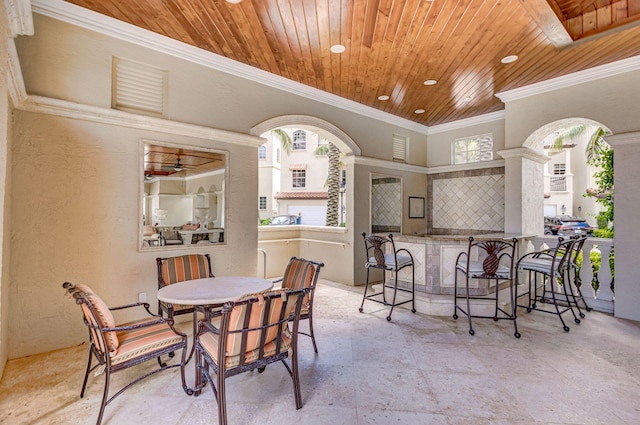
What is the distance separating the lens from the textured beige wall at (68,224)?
2.82 meters

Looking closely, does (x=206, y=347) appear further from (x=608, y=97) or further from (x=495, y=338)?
(x=608, y=97)

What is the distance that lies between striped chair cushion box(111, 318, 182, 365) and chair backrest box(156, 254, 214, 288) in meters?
1.00

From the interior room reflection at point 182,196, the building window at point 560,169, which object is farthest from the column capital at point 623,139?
the building window at point 560,169

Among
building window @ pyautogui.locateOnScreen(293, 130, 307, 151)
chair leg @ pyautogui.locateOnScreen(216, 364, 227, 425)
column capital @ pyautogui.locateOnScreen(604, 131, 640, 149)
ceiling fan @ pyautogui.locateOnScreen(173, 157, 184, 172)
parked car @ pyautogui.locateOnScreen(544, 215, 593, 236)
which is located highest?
building window @ pyautogui.locateOnScreen(293, 130, 307, 151)

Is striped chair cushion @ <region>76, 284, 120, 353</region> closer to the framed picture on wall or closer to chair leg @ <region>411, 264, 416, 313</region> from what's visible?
chair leg @ <region>411, 264, 416, 313</region>

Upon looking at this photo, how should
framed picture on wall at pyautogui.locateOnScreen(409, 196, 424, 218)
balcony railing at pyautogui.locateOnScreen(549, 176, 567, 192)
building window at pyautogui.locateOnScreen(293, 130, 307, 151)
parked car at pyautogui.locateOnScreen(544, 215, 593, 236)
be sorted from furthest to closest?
balcony railing at pyautogui.locateOnScreen(549, 176, 567, 192) < building window at pyautogui.locateOnScreen(293, 130, 307, 151) < parked car at pyautogui.locateOnScreen(544, 215, 593, 236) < framed picture on wall at pyautogui.locateOnScreen(409, 196, 424, 218)

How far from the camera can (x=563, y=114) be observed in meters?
4.50

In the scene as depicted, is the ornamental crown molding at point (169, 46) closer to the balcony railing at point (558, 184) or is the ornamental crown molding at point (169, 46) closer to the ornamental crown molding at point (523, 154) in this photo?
the ornamental crown molding at point (523, 154)

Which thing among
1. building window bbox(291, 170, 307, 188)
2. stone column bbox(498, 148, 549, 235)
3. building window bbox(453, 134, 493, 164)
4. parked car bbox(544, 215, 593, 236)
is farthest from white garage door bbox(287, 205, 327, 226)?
stone column bbox(498, 148, 549, 235)

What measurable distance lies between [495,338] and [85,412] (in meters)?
3.75

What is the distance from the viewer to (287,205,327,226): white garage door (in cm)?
1708

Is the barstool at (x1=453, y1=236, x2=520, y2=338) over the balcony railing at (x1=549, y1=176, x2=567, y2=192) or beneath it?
beneath

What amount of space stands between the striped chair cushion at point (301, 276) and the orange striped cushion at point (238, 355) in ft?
2.33

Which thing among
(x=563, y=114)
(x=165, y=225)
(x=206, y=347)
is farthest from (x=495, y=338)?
(x=165, y=225)
